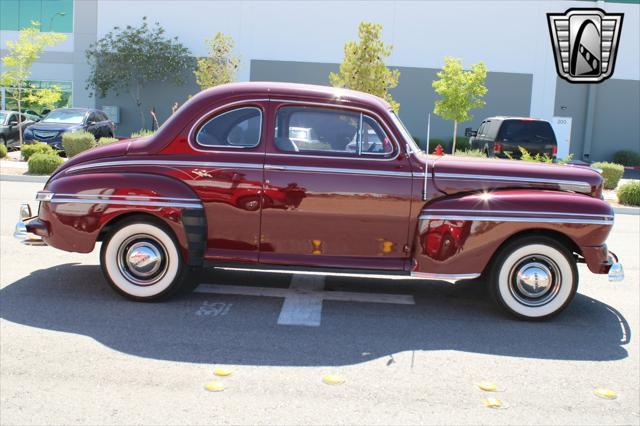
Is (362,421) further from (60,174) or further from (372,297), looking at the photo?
(60,174)

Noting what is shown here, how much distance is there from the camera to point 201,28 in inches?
1224

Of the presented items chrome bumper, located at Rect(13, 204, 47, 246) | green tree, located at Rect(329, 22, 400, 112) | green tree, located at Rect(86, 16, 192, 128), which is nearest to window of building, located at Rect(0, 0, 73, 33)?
green tree, located at Rect(86, 16, 192, 128)

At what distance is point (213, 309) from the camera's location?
5.98 metres

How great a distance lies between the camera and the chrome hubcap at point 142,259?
604 cm

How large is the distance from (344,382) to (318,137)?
2370 millimetres

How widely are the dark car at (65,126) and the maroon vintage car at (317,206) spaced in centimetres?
1663

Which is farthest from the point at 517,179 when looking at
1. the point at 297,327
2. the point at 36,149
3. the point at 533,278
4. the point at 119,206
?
the point at 36,149

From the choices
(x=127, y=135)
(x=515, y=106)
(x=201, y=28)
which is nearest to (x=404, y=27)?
(x=515, y=106)

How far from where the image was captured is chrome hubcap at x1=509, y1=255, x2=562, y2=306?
594cm

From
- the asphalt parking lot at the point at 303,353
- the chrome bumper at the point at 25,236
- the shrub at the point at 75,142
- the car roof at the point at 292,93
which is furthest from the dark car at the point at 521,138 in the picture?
the chrome bumper at the point at 25,236

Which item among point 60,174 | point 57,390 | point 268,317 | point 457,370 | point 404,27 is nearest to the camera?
point 57,390

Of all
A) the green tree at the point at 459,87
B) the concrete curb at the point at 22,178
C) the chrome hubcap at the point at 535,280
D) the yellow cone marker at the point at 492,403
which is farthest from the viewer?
the green tree at the point at 459,87

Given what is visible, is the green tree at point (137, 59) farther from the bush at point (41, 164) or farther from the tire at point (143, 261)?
the tire at point (143, 261)

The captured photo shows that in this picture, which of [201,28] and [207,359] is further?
[201,28]
